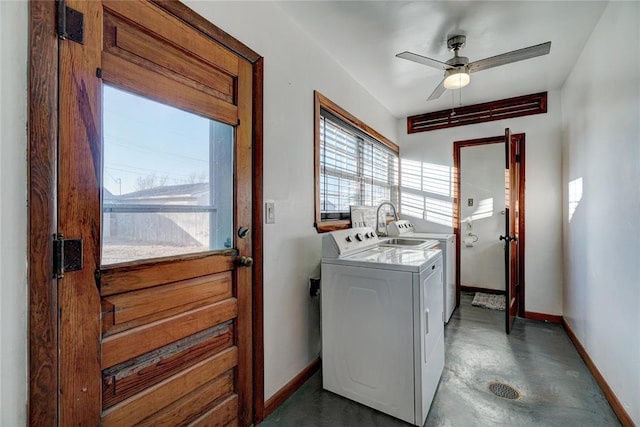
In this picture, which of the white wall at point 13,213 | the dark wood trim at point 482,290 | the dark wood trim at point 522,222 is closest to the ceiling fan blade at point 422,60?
the dark wood trim at point 522,222


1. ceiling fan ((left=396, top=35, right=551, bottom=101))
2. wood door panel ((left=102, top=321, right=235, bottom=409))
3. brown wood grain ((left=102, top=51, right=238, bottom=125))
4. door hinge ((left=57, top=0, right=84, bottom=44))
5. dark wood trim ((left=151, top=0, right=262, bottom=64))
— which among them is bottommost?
wood door panel ((left=102, top=321, right=235, bottom=409))

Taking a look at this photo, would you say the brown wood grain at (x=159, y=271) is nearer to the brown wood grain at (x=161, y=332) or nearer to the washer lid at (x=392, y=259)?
the brown wood grain at (x=161, y=332)

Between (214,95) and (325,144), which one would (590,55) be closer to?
(325,144)

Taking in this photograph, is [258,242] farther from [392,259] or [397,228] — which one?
[397,228]

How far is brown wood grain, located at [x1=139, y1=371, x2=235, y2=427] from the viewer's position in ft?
4.03

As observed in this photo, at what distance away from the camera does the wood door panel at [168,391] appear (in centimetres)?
110

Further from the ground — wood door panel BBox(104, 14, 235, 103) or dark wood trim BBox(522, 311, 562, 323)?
wood door panel BBox(104, 14, 235, 103)

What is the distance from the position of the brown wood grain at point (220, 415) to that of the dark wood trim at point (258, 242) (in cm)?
15

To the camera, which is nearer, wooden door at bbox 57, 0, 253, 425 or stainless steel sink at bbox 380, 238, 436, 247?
wooden door at bbox 57, 0, 253, 425

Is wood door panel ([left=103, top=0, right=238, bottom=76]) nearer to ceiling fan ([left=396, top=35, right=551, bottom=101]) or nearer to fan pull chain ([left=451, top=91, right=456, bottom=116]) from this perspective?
ceiling fan ([left=396, top=35, right=551, bottom=101])

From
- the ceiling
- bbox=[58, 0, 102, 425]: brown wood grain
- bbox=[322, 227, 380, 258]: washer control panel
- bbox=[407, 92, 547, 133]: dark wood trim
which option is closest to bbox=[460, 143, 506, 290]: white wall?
bbox=[407, 92, 547, 133]: dark wood trim

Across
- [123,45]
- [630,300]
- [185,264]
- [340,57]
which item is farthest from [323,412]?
[340,57]

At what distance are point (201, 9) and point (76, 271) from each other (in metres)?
1.26

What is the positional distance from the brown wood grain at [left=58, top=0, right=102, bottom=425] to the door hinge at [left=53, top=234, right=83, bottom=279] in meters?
0.02
